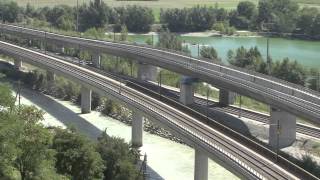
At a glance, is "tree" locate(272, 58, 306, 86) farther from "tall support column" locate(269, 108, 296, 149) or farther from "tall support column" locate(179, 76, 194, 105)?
"tall support column" locate(269, 108, 296, 149)

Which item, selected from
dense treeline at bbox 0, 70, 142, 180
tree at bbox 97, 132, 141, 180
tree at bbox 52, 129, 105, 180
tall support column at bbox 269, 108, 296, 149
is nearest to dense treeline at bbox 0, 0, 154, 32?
tall support column at bbox 269, 108, 296, 149

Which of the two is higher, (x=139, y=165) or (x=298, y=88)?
(x=298, y=88)

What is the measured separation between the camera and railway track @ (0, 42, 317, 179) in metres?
38.0

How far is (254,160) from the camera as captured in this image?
39.7 metres

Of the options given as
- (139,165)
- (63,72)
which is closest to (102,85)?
(63,72)

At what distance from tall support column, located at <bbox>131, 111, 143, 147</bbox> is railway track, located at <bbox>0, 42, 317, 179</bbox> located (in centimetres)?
150

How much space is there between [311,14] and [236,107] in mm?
111815

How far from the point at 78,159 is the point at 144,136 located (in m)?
21.7

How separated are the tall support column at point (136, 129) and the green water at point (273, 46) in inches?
2425

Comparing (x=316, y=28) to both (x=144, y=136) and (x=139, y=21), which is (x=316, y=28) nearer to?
(x=139, y=21)

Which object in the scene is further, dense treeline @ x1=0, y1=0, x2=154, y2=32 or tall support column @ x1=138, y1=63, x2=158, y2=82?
dense treeline @ x1=0, y1=0, x2=154, y2=32

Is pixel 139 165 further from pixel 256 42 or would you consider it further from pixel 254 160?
pixel 256 42

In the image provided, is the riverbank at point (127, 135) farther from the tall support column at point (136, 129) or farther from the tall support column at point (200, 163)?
the tall support column at point (200, 163)

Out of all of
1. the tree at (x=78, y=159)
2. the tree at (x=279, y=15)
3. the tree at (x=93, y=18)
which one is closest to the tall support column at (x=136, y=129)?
the tree at (x=78, y=159)
